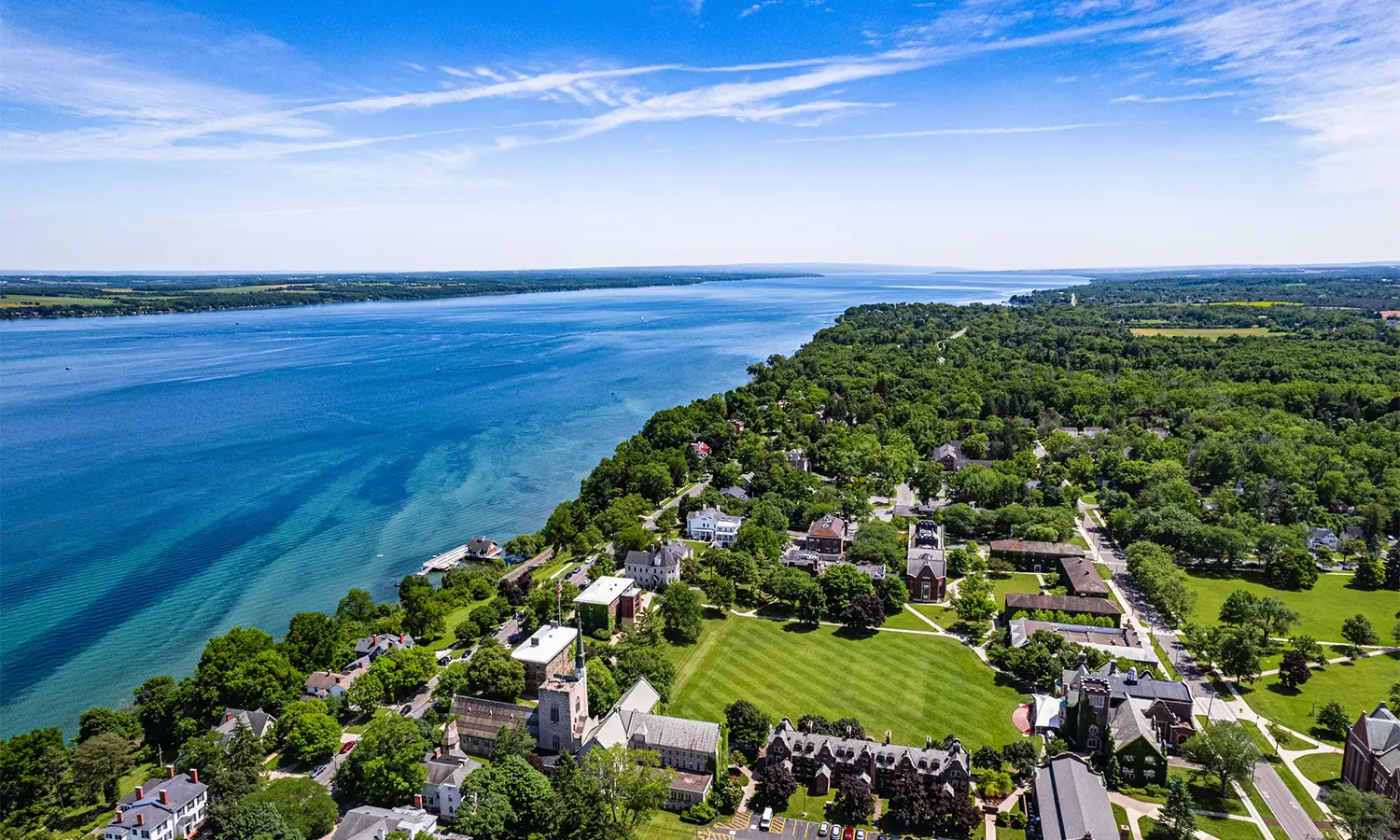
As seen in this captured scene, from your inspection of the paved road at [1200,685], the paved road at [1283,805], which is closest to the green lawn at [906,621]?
the paved road at [1200,685]

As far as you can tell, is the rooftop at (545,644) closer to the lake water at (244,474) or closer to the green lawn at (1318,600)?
the lake water at (244,474)

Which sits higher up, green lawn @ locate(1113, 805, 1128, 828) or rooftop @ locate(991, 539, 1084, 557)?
rooftop @ locate(991, 539, 1084, 557)

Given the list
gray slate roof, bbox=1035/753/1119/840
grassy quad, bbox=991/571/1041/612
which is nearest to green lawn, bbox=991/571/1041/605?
grassy quad, bbox=991/571/1041/612

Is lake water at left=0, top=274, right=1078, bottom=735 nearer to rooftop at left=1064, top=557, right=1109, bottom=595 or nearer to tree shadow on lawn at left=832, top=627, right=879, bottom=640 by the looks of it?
tree shadow on lawn at left=832, top=627, right=879, bottom=640

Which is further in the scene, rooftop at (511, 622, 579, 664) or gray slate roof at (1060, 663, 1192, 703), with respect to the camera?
rooftop at (511, 622, 579, 664)

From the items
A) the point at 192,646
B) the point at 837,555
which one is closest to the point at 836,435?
the point at 837,555
